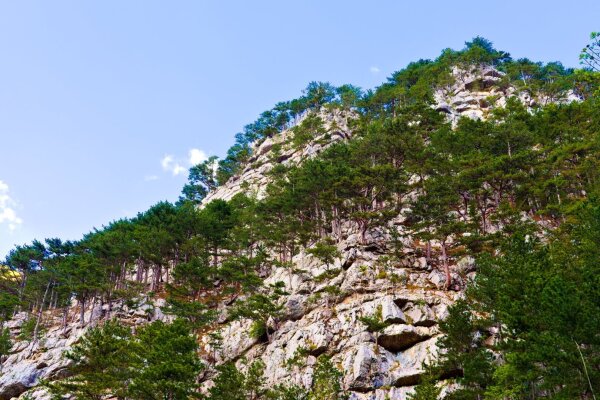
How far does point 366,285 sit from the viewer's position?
33.5 meters

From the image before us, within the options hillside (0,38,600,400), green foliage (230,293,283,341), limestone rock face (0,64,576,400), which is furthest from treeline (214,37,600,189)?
green foliage (230,293,283,341)

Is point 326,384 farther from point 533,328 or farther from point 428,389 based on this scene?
point 533,328

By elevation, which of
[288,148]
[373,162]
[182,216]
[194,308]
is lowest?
[194,308]

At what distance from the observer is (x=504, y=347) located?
18797 millimetres

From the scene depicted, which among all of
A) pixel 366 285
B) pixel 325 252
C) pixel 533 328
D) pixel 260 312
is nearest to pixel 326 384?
pixel 260 312

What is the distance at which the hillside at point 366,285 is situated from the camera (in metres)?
20.0

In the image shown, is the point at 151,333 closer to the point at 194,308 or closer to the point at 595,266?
the point at 194,308

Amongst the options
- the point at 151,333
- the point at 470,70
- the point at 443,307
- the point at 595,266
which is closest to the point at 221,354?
the point at 151,333

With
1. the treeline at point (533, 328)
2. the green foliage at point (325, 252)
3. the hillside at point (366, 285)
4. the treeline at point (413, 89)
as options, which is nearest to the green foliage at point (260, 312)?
the hillside at point (366, 285)

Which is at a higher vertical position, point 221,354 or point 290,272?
point 290,272

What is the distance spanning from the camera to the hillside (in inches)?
787

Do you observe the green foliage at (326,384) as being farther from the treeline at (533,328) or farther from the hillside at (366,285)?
the treeline at (533,328)

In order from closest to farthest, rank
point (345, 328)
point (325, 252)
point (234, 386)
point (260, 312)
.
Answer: point (234, 386), point (345, 328), point (260, 312), point (325, 252)

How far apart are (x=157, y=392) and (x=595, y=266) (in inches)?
944
